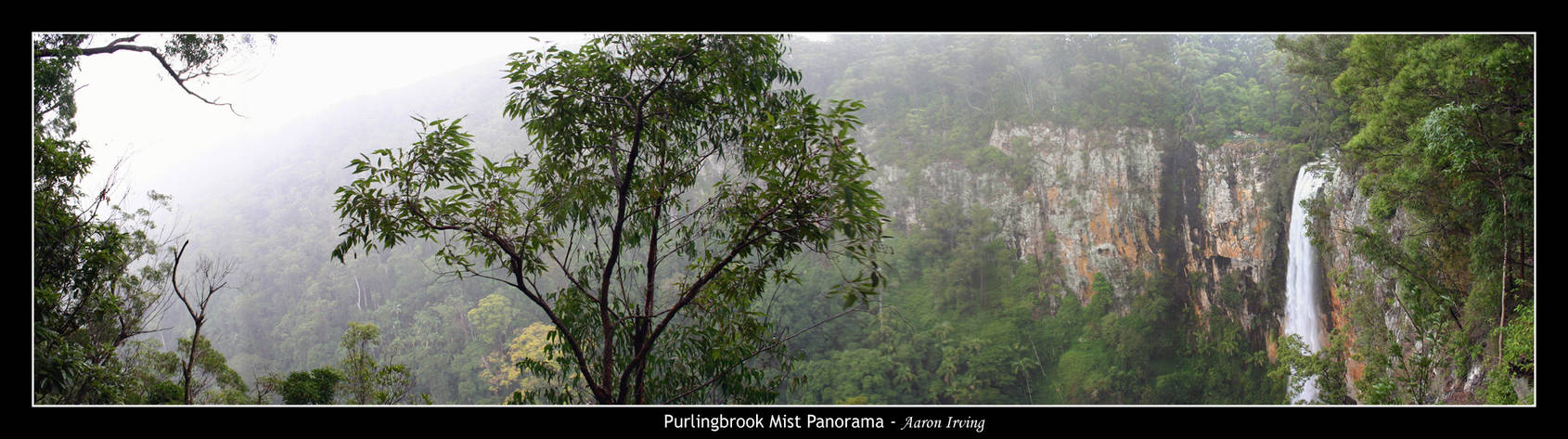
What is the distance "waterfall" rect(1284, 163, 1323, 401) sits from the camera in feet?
38.9

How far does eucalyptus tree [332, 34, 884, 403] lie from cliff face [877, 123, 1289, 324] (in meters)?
18.4

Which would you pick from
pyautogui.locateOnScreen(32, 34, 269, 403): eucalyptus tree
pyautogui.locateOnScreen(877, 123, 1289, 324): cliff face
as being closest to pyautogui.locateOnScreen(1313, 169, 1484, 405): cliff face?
pyautogui.locateOnScreen(877, 123, 1289, 324): cliff face

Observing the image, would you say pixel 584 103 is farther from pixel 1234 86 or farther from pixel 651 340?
pixel 1234 86

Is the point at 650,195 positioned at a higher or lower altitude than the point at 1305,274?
higher

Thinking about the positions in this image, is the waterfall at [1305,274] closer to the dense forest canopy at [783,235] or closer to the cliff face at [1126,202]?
the dense forest canopy at [783,235]

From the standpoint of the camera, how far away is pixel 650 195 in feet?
8.24

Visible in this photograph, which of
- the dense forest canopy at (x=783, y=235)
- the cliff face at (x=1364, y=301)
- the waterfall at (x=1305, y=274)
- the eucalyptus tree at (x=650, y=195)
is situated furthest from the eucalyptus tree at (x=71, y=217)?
the waterfall at (x=1305, y=274)

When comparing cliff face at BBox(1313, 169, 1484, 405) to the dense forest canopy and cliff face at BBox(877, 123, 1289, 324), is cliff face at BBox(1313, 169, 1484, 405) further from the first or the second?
cliff face at BBox(877, 123, 1289, 324)

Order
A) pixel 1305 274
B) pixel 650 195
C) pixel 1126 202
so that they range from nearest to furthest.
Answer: pixel 650 195 < pixel 1305 274 < pixel 1126 202

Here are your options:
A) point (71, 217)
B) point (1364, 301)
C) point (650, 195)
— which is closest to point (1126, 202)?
point (1364, 301)

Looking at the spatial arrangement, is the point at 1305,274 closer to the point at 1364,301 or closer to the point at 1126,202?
the point at 1364,301

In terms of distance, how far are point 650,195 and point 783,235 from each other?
24.4 inches
